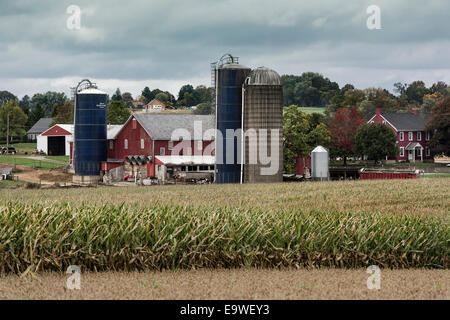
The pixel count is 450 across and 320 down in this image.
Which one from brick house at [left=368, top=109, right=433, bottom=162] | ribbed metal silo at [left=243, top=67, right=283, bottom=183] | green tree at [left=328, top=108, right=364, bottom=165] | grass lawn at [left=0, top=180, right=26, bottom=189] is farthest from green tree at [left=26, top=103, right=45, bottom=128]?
ribbed metal silo at [left=243, top=67, right=283, bottom=183]

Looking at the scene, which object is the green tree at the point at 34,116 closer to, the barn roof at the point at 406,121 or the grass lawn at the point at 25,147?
the grass lawn at the point at 25,147

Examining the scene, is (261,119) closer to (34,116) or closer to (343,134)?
(343,134)

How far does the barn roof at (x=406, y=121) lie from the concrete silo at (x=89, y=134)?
48595 millimetres

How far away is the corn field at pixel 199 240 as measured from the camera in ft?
48.5

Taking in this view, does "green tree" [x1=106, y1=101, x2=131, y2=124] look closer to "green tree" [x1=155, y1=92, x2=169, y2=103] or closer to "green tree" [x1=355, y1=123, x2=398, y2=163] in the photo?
"green tree" [x1=355, y1=123, x2=398, y2=163]

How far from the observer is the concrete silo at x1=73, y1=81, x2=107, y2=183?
6281cm

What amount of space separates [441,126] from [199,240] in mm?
74047

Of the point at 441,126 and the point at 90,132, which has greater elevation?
the point at 441,126

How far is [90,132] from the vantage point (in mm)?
63438

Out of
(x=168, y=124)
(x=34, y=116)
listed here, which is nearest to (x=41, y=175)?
(x=168, y=124)

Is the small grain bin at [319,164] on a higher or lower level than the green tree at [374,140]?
lower

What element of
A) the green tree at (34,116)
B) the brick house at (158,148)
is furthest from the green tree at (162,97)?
the brick house at (158,148)

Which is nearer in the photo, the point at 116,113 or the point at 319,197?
the point at 319,197

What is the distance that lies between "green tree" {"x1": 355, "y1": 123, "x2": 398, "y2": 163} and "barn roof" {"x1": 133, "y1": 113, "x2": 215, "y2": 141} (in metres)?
24.5
